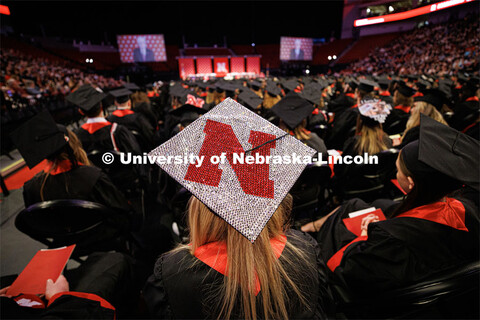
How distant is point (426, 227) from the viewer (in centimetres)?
113

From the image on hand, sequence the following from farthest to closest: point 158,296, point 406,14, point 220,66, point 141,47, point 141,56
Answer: point 220,66 → point 141,56 → point 141,47 → point 406,14 → point 158,296

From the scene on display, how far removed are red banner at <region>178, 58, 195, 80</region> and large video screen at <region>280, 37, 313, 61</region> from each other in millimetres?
11218

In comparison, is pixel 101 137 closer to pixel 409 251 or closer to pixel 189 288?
pixel 189 288

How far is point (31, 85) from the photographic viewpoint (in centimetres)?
764

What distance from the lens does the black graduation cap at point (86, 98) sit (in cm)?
297

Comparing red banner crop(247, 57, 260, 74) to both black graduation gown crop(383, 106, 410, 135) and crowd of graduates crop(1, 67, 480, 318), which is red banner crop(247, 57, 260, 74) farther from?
black graduation gown crop(383, 106, 410, 135)

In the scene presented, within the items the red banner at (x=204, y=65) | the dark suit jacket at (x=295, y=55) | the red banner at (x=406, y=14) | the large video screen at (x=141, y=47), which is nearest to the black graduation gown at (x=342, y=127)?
the red banner at (x=406, y=14)

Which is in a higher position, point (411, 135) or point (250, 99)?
point (250, 99)

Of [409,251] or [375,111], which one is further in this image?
[375,111]

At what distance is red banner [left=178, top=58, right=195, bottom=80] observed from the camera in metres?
23.8

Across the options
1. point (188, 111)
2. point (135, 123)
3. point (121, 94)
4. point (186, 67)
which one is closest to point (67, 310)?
point (188, 111)

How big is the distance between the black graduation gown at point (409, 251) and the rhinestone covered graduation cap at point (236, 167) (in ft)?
2.48

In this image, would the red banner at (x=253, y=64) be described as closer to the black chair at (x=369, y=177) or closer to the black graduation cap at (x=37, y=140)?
the black chair at (x=369, y=177)

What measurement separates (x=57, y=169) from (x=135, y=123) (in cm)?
270
